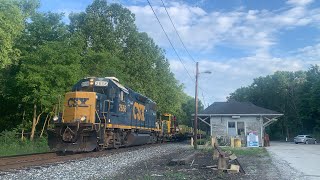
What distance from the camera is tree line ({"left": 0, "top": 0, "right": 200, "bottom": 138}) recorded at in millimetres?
25516

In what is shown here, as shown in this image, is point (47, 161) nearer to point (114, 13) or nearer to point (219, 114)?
point (219, 114)

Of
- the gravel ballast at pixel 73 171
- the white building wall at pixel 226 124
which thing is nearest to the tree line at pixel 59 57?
the gravel ballast at pixel 73 171

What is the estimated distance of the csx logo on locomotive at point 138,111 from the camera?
932 inches

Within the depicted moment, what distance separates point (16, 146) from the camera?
21.7m

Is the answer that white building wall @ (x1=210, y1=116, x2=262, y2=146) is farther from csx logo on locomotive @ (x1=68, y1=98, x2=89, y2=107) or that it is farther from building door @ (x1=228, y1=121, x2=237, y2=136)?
csx logo on locomotive @ (x1=68, y1=98, x2=89, y2=107)

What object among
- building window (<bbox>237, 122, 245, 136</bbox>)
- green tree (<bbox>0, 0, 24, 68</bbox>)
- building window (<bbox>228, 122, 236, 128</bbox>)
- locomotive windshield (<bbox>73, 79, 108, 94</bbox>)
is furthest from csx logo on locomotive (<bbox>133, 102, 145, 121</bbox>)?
building window (<bbox>237, 122, 245, 136</bbox>)

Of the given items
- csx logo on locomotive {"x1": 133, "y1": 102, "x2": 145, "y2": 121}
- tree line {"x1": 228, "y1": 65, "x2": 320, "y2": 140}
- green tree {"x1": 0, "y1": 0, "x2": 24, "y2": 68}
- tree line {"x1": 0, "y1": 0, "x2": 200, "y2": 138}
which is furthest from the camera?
tree line {"x1": 228, "y1": 65, "x2": 320, "y2": 140}

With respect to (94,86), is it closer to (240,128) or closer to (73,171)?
(73,171)

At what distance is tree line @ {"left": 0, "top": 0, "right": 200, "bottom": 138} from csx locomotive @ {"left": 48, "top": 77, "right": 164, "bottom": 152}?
5.24 feet

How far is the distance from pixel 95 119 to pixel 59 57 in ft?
37.4

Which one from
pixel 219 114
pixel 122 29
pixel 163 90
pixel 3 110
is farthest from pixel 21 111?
pixel 163 90

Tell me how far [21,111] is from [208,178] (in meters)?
29.5

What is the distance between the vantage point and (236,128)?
110 ft

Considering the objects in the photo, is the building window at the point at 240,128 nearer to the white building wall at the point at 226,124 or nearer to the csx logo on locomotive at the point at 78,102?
the white building wall at the point at 226,124
